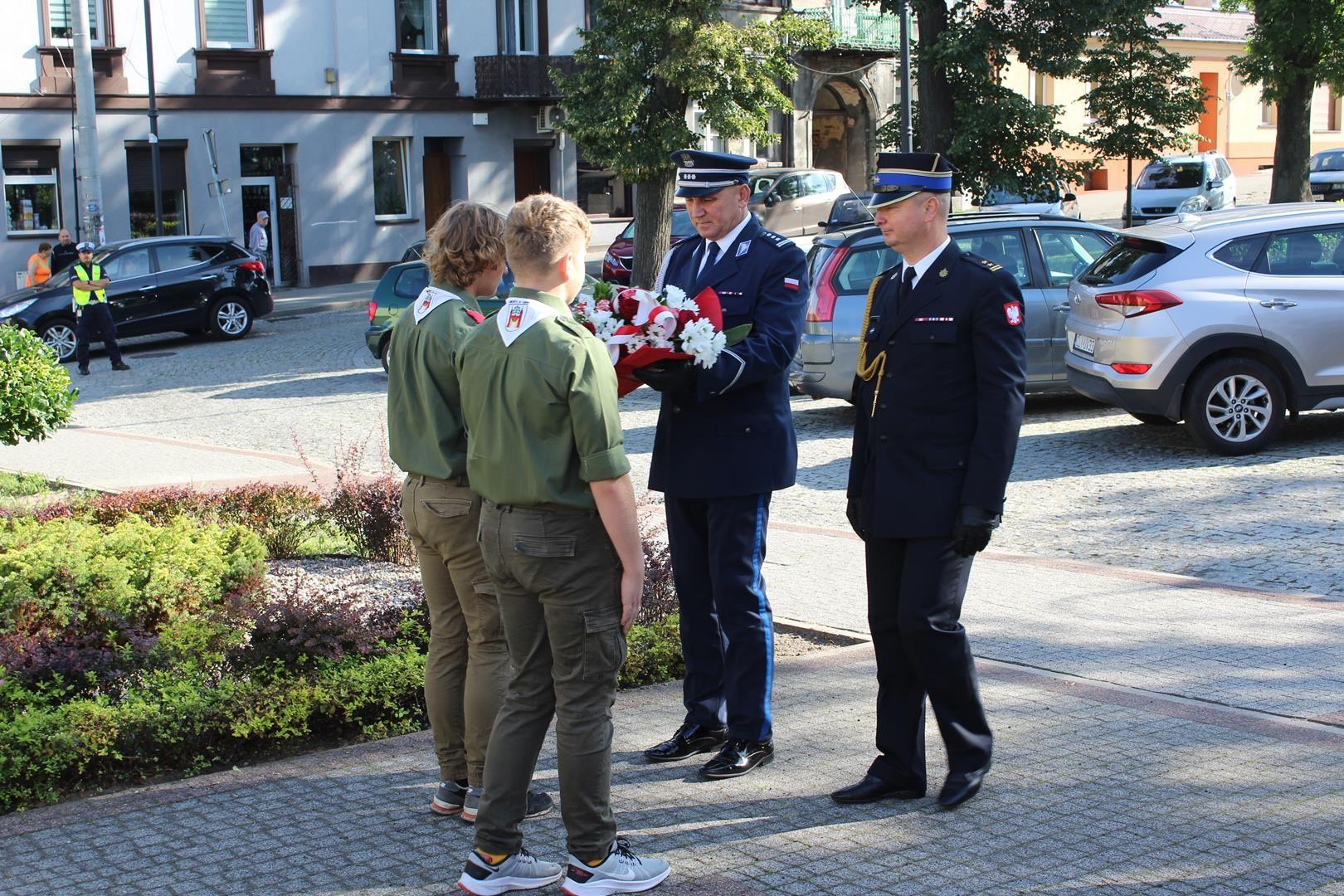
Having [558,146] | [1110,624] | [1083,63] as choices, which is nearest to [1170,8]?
[558,146]

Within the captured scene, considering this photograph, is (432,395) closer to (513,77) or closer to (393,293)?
(393,293)

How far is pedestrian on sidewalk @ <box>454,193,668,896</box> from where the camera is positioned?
3.94 m

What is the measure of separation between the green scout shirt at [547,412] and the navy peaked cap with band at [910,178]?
1199mm

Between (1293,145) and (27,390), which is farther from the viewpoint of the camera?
(1293,145)

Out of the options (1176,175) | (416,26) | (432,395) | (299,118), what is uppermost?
(416,26)

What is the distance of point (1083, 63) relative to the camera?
81.3ft

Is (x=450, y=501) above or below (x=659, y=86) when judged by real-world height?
below

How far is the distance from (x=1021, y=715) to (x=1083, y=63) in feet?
69.7

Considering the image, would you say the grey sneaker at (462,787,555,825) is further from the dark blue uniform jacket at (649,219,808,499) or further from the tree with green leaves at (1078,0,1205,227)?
the tree with green leaves at (1078,0,1205,227)

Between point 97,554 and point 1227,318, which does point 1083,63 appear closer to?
point 1227,318

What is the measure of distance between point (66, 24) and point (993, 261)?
23.5 metres

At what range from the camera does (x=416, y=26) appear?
34.8m

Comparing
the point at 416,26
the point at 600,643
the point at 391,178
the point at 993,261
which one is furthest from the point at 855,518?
the point at 416,26

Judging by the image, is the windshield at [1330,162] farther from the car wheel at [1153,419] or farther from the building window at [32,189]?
the car wheel at [1153,419]
